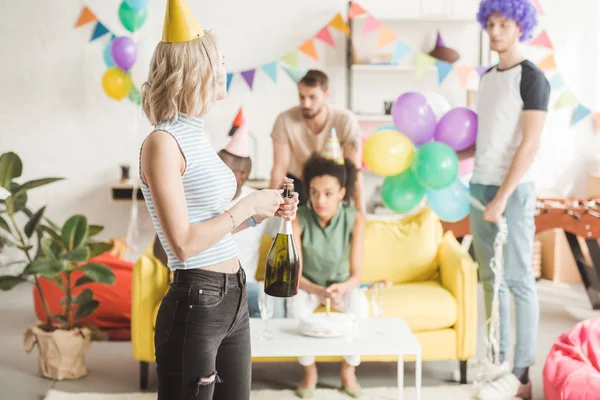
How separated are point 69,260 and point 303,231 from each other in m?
0.96

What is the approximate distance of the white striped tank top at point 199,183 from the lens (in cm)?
148

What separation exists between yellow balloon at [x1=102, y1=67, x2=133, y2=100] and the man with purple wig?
261cm

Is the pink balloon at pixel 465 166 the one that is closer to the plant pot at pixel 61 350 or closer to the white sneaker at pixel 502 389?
the white sneaker at pixel 502 389

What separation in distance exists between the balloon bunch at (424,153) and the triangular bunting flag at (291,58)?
196cm

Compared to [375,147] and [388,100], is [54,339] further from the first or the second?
[388,100]

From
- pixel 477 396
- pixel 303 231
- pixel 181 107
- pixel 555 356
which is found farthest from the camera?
pixel 303 231

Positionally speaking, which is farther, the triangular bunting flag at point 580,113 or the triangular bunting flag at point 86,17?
the triangular bunting flag at point 580,113

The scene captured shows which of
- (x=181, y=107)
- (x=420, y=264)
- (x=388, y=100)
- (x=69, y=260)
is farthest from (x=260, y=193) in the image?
(x=388, y=100)

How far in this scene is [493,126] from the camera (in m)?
2.89

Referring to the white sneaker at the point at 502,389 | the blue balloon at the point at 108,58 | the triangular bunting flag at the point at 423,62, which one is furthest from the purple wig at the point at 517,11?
the blue balloon at the point at 108,58

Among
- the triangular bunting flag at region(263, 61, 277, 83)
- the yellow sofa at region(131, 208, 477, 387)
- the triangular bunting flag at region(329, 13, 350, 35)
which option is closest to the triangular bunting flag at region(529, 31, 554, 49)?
the triangular bunting flag at region(329, 13, 350, 35)

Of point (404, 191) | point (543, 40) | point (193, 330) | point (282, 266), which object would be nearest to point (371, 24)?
point (543, 40)

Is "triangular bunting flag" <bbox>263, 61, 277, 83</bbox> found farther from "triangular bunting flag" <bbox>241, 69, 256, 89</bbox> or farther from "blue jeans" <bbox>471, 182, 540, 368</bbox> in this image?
"blue jeans" <bbox>471, 182, 540, 368</bbox>

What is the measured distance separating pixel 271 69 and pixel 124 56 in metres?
0.96
